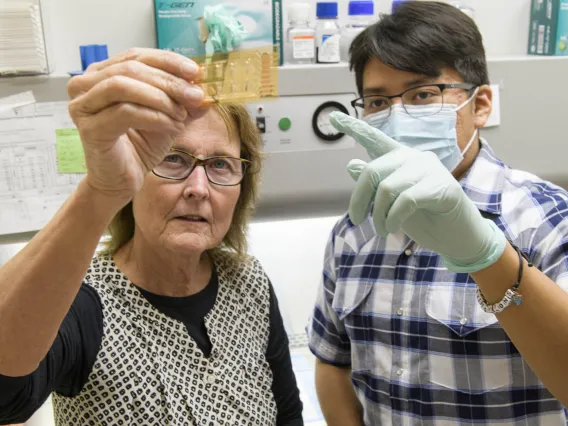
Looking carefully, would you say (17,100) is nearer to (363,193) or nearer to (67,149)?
(67,149)

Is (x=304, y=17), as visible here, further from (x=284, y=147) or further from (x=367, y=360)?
(x=367, y=360)

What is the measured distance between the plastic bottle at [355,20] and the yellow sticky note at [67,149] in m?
0.90

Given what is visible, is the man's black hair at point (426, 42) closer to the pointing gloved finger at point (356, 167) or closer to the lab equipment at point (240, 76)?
the pointing gloved finger at point (356, 167)

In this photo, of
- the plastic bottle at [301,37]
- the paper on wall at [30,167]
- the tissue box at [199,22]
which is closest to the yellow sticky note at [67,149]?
the paper on wall at [30,167]

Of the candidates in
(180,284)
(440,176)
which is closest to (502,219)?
(440,176)

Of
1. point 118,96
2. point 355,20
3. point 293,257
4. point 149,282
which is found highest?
point 355,20

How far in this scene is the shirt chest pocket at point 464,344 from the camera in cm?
118

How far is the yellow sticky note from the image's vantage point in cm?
171

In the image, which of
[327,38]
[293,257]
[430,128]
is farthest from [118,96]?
[293,257]

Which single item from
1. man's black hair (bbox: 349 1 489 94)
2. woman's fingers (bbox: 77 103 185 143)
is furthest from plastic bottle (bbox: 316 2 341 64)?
woman's fingers (bbox: 77 103 185 143)

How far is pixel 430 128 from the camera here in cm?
130

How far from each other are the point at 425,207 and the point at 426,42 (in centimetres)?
50

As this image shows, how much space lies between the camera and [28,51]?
1.59 meters

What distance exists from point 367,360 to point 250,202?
510 millimetres
